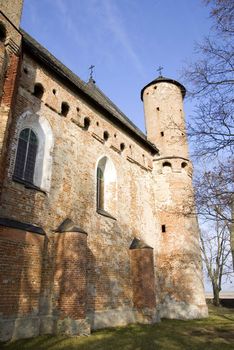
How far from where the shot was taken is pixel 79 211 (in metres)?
11.8

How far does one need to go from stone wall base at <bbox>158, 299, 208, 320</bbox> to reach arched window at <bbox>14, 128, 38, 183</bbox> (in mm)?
9471

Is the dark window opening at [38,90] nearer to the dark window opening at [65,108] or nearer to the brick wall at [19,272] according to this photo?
the dark window opening at [65,108]

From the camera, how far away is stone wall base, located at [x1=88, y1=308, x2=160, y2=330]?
36.4 ft

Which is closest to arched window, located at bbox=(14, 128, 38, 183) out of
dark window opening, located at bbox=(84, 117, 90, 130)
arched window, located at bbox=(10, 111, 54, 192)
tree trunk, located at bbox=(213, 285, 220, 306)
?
arched window, located at bbox=(10, 111, 54, 192)

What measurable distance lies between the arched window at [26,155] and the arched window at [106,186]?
385 centimetres

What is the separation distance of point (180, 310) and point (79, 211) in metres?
7.73

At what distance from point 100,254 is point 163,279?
5329 mm

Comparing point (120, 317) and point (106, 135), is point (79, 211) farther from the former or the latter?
point (106, 135)

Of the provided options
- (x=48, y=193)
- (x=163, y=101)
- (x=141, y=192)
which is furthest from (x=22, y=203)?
(x=163, y=101)

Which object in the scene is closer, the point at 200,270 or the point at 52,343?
the point at 52,343

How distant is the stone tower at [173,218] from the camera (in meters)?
15.6

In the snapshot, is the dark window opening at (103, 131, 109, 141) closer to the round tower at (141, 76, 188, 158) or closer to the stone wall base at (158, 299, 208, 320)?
the round tower at (141, 76, 188, 158)

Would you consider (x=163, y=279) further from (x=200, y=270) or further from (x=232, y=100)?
(x=232, y=100)

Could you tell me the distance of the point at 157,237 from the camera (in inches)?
663
